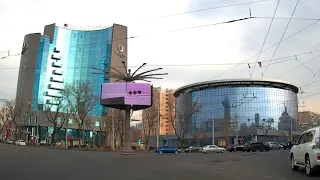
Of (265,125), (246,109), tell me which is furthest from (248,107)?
(265,125)

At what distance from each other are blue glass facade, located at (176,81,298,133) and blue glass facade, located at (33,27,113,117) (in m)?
33.8

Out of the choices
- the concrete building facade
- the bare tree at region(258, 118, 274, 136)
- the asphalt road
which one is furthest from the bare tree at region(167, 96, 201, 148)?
the asphalt road

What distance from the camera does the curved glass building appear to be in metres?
124

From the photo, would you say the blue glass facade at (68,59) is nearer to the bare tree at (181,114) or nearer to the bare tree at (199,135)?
the bare tree at (199,135)

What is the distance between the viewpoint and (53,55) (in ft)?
405

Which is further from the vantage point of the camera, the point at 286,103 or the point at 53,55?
the point at 286,103

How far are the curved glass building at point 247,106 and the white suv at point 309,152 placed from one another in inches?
4150

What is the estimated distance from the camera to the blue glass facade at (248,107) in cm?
12475

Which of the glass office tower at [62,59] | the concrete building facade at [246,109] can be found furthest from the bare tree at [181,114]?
the glass office tower at [62,59]

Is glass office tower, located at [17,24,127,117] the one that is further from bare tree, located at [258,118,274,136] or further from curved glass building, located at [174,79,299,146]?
bare tree, located at [258,118,274,136]

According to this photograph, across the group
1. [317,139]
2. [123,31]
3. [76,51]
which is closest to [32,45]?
[76,51]

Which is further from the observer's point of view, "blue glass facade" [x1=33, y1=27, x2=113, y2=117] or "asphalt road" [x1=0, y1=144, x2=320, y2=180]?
"blue glass facade" [x1=33, y1=27, x2=113, y2=117]

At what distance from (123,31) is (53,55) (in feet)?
90.6

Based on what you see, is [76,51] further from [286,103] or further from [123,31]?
[286,103]
